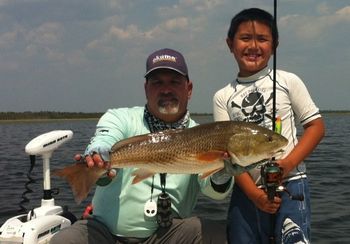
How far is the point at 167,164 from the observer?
415cm

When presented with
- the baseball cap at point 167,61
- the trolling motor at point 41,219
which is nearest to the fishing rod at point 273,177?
the baseball cap at point 167,61

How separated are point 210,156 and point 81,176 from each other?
3.61 ft

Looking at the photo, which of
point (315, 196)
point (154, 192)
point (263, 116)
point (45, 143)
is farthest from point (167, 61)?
point (315, 196)

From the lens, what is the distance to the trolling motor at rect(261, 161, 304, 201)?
13.7 ft

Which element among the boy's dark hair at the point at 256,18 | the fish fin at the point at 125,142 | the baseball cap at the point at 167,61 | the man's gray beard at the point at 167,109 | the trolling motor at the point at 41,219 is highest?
the boy's dark hair at the point at 256,18

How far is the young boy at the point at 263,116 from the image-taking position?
452 centimetres

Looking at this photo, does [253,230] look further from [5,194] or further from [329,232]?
[5,194]

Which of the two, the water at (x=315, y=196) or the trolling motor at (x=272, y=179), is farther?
the water at (x=315, y=196)

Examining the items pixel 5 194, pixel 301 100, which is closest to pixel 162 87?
pixel 301 100

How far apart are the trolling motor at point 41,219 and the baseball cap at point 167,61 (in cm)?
177

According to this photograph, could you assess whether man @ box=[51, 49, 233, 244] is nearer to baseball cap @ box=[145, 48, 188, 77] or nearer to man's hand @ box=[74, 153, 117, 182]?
baseball cap @ box=[145, 48, 188, 77]

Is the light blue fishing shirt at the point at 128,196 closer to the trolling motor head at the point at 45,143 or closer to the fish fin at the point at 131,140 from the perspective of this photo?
the fish fin at the point at 131,140

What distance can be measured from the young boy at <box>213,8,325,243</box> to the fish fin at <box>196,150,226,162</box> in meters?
0.51

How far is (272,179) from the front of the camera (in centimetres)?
416
